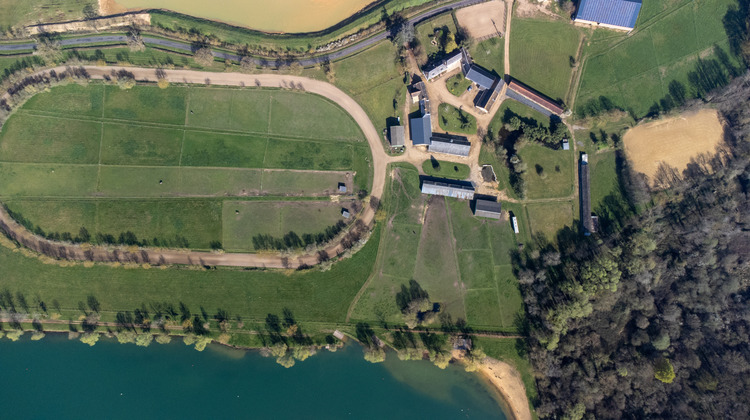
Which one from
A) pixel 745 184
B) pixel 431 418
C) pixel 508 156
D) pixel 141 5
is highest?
pixel 141 5

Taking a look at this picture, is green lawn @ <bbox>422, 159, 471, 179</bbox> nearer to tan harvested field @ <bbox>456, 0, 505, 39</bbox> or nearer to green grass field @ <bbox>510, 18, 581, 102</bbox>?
green grass field @ <bbox>510, 18, 581, 102</bbox>

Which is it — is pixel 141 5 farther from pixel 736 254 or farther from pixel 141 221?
pixel 736 254

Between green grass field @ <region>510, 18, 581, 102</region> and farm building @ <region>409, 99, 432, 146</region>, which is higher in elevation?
green grass field @ <region>510, 18, 581, 102</region>

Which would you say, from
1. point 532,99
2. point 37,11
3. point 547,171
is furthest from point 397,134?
point 37,11

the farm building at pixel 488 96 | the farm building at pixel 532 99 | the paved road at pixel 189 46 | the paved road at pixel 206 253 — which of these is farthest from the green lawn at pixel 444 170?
the paved road at pixel 189 46

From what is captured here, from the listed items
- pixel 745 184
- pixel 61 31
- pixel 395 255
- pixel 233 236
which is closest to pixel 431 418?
pixel 395 255

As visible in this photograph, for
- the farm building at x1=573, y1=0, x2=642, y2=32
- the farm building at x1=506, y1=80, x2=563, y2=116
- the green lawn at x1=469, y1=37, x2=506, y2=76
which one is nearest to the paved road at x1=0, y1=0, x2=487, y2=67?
the green lawn at x1=469, y1=37, x2=506, y2=76

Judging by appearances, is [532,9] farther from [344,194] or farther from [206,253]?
[206,253]
